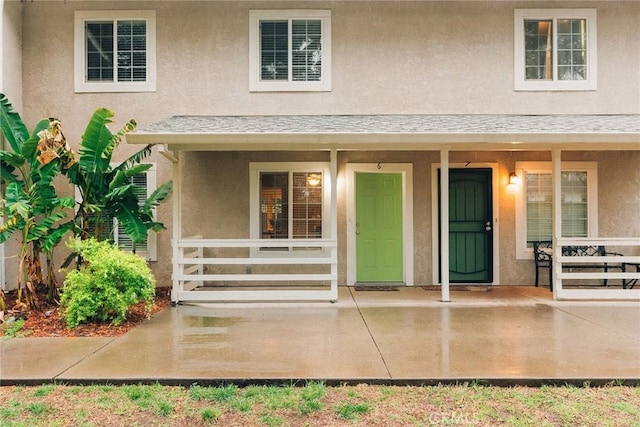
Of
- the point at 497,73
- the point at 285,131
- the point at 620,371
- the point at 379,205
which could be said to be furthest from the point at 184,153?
the point at 620,371

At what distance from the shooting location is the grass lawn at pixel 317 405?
10.8 ft

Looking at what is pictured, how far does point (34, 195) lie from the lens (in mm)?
6949

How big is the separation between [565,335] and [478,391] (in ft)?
7.50

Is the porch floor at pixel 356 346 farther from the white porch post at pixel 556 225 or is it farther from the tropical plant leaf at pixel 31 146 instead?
the tropical plant leaf at pixel 31 146

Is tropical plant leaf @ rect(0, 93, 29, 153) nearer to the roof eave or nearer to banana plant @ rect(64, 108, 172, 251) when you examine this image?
banana plant @ rect(64, 108, 172, 251)

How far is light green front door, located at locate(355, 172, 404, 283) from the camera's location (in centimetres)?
895

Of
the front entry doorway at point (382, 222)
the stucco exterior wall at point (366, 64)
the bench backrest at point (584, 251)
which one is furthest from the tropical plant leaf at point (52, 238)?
the bench backrest at point (584, 251)

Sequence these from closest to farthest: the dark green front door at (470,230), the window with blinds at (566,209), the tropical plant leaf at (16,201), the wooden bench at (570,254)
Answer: the tropical plant leaf at (16,201) → the wooden bench at (570,254) → the window with blinds at (566,209) → the dark green front door at (470,230)

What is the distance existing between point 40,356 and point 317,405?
10.5 feet

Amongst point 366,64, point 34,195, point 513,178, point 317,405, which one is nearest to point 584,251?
point 513,178

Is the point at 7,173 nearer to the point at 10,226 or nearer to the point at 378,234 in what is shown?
the point at 10,226

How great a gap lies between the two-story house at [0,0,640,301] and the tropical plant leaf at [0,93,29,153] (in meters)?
1.27

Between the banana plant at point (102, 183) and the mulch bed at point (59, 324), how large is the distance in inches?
47.3

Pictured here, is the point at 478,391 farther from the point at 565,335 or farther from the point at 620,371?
the point at 565,335
